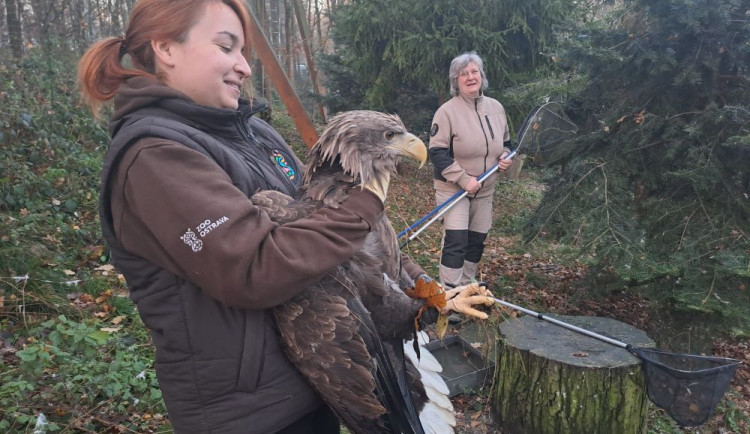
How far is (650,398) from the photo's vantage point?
11.0ft

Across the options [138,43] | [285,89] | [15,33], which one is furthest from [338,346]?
[15,33]

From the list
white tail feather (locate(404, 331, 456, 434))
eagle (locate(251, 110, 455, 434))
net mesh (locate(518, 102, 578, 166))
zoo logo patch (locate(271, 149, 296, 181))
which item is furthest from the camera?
net mesh (locate(518, 102, 578, 166))

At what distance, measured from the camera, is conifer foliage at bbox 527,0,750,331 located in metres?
4.04

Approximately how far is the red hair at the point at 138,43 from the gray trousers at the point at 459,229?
3.84 metres

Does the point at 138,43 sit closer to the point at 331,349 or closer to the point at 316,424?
the point at 331,349

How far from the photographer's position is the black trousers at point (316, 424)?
168 centimetres

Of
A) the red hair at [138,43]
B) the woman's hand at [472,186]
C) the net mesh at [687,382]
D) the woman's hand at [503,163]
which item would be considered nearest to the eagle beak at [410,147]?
the red hair at [138,43]

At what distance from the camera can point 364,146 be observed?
180cm

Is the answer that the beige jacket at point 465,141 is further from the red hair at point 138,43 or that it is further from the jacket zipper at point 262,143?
the red hair at point 138,43

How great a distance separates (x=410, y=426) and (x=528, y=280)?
16.7 feet

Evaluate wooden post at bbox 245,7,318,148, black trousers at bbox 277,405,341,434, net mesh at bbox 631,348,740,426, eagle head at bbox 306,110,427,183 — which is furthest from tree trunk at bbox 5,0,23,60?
net mesh at bbox 631,348,740,426

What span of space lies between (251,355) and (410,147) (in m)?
0.92

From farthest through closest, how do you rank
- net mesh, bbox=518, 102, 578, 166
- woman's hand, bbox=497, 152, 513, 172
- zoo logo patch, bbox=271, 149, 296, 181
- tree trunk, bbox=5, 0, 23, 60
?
tree trunk, bbox=5, 0, 23, 60
woman's hand, bbox=497, 152, 513, 172
net mesh, bbox=518, 102, 578, 166
zoo logo patch, bbox=271, 149, 296, 181

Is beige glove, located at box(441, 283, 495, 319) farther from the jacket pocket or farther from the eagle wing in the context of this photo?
the jacket pocket
